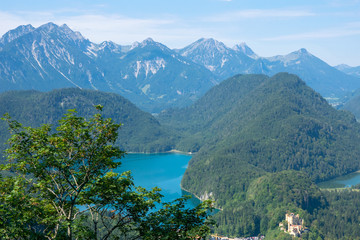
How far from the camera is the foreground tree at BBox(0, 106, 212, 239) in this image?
20422 mm

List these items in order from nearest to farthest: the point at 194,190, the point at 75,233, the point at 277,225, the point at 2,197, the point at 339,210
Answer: the point at 2,197, the point at 75,233, the point at 277,225, the point at 339,210, the point at 194,190

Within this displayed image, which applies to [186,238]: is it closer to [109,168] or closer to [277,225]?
[109,168]

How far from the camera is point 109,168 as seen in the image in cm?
2211

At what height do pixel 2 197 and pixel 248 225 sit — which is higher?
pixel 2 197

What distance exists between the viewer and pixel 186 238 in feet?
67.5

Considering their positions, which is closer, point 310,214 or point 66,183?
point 66,183

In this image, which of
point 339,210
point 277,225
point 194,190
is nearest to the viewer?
point 277,225

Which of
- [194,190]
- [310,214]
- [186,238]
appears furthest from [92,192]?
[194,190]

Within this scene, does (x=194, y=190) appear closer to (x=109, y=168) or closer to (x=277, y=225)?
(x=277, y=225)

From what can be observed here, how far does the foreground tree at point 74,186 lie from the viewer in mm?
20422

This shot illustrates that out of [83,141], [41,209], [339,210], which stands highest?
[83,141]

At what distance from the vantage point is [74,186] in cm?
2233

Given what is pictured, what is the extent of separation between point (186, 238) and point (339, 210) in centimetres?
14592

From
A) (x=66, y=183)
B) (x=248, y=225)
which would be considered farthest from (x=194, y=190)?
(x=66, y=183)
